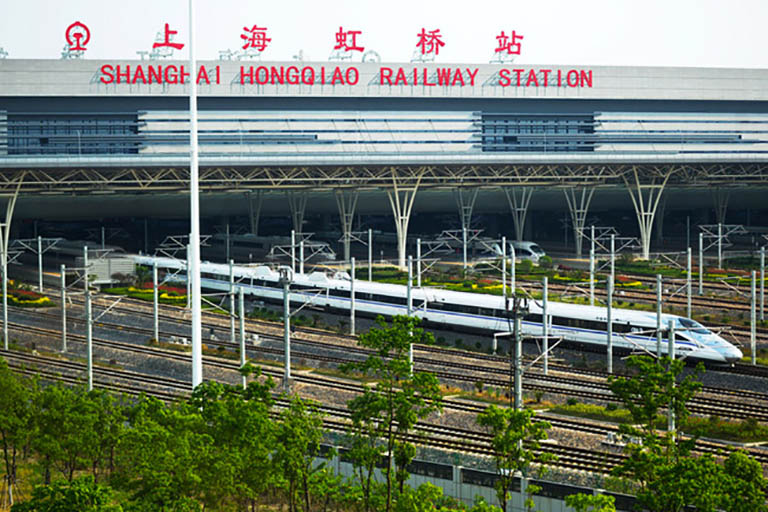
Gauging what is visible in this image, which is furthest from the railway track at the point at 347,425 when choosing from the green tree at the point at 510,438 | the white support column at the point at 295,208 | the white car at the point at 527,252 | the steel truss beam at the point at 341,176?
the white car at the point at 527,252

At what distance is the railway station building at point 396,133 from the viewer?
80125mm

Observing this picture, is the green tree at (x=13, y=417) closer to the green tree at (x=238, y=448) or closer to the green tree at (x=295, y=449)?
the green tree at (x=238, y=448)

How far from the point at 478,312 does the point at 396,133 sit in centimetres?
4421

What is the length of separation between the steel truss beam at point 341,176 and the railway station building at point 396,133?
296mm

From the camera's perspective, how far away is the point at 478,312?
52.6m

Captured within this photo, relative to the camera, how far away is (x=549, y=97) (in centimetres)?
9850

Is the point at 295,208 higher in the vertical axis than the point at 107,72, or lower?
lower

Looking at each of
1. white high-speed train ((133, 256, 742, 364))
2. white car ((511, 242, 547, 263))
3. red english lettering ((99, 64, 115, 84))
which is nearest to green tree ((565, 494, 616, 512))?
white high-speed train ((133, 256, 742, 364))

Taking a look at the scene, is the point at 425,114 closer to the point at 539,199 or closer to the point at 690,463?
the point at 539,199

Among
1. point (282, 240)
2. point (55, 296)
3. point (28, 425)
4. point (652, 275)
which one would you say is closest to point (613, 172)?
point (652, 275)

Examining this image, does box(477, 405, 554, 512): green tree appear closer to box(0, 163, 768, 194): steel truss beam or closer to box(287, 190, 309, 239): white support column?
box(0, 163, 768, 194): steel truss beam

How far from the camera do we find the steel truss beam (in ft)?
233

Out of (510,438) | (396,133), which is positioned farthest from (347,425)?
(396,133)

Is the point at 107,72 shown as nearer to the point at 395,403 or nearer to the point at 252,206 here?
the point at 252,206
